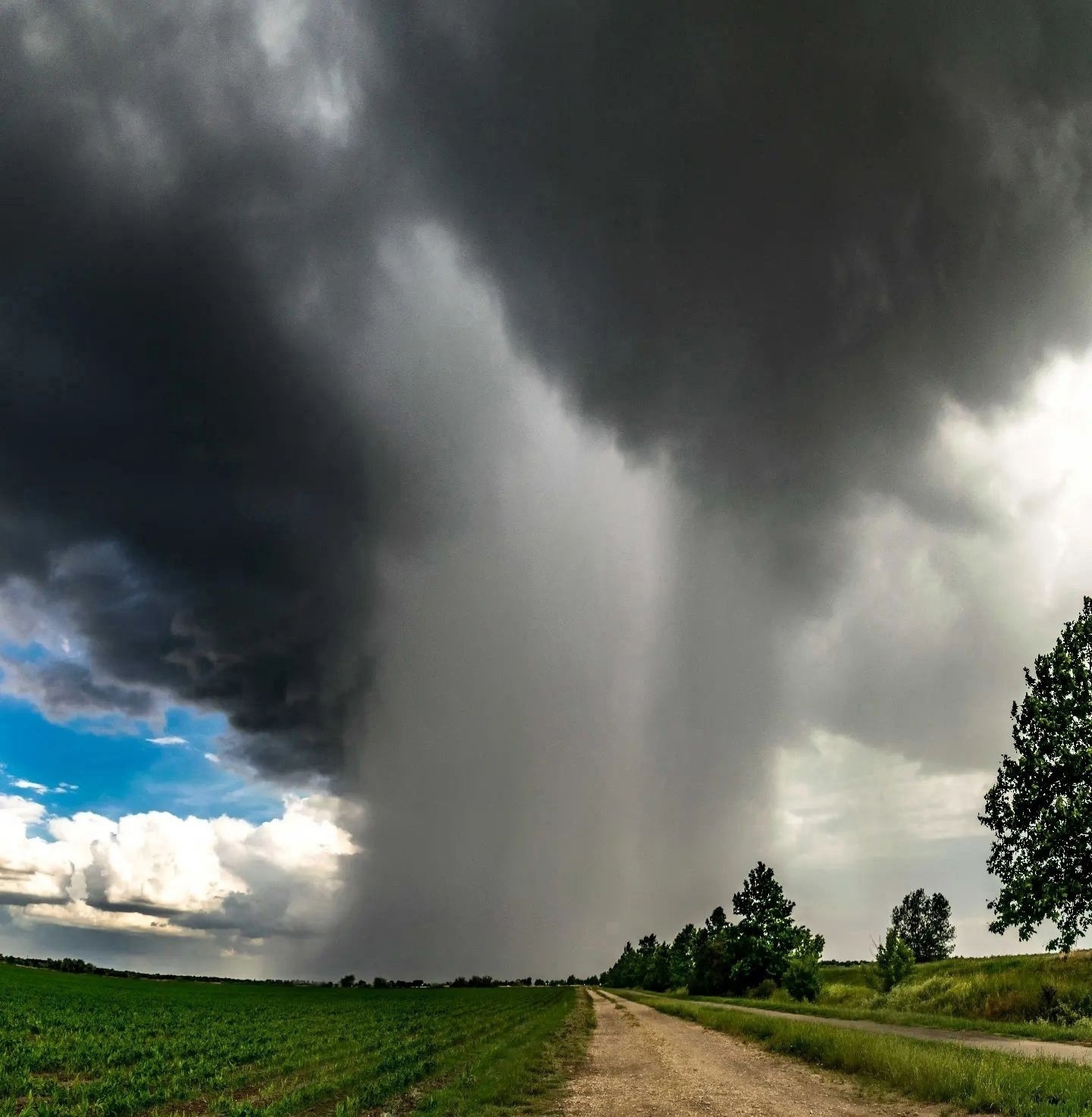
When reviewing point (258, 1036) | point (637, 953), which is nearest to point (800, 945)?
point (258, 1036)

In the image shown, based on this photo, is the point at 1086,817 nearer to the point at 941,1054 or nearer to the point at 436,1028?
the point at 941,1054

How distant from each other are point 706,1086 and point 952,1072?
19.9 feet

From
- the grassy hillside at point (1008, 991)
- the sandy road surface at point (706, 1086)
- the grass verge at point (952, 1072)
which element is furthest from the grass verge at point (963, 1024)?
the sandy road surface at point (706, 1086)

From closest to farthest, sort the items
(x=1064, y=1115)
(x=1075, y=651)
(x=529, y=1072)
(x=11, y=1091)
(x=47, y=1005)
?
(x=1064, y=1115) → (x=11, y=1091) → (x=529, y=1072) → (x=1075, y=651) → (x=47, y=1005)

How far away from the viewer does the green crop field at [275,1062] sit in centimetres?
1722

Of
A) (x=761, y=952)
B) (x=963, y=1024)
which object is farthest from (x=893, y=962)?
(x=963, y=1024)

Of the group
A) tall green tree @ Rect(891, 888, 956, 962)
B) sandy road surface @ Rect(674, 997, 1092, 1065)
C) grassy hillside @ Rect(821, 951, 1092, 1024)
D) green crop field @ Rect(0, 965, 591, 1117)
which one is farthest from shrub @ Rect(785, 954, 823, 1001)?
tall green tree @ Rect(891, 888, 956, 962)

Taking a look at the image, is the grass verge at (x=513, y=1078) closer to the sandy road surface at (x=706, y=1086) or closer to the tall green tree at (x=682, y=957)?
the sandy road surface at (x=706, y=1086)

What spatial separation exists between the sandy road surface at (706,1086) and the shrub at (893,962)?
40.9 meters

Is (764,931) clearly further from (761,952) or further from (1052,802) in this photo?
(1052,802)

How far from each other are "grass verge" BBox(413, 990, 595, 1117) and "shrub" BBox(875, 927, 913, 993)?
131 feet

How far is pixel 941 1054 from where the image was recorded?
63.6ft

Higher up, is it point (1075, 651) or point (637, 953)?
point (1075, 651)

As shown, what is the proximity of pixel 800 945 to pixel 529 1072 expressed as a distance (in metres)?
64.3
